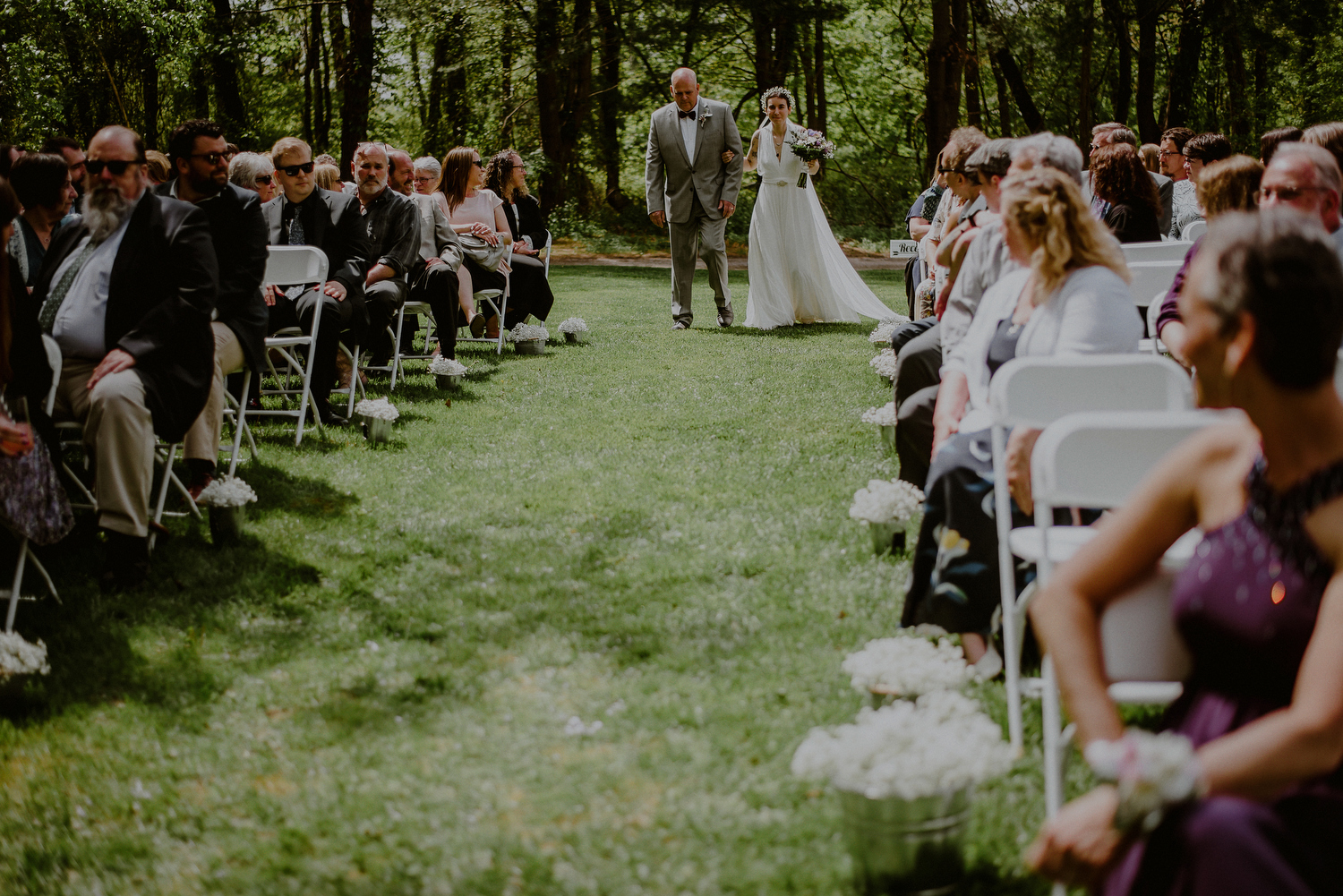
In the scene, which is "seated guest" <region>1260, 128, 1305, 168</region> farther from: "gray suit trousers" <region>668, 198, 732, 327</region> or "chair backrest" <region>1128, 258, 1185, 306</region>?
"gray suit trousers" <region>668, 198, 732, 327</region>

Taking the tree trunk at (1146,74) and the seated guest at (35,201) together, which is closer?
the seated guest at (35,201)

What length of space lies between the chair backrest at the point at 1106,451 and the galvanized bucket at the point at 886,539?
239 cm

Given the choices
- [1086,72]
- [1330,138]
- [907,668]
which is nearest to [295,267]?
[907,668]

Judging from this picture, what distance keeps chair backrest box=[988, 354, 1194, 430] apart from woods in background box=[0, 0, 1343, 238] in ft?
65.3

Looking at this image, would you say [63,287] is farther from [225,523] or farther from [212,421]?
[225,523]

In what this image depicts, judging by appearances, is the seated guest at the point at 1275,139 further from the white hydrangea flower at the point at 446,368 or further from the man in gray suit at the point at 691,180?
the man in gray suit at the point at 691,180

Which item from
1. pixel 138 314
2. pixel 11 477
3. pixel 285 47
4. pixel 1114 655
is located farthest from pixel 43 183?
pixel 285 47

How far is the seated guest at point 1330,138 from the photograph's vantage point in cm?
575

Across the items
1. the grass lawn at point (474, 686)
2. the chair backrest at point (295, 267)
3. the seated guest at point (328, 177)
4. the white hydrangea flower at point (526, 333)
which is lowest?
the grass lawn at point (474, 686)

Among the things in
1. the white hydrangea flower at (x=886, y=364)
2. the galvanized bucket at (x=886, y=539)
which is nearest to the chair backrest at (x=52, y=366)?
the galvanized bucket at (x=886, y=539)

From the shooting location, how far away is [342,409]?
27.3 ft

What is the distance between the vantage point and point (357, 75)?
21250 millimetres

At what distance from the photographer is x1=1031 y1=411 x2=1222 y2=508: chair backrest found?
94.7 inches

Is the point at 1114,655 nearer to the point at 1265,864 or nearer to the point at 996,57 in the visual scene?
the point at 1265,864
